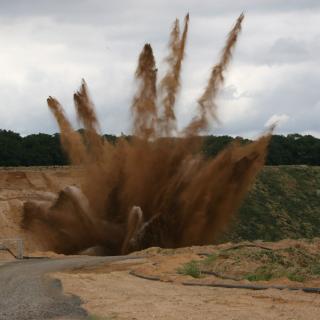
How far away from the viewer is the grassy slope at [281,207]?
58.5 m

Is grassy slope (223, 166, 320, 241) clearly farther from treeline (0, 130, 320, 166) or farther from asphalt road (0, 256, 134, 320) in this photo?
asphalt road (0, 256, 134, 320)

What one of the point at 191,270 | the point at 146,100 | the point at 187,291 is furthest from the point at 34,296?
the point at 146,100

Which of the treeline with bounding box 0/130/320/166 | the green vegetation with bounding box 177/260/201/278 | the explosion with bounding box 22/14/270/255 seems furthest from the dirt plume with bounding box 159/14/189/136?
the treeline with bounding box 0/130/320/166

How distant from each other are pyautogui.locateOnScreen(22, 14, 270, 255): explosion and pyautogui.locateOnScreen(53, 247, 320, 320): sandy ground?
50.1 feet

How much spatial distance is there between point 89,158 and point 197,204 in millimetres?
6760

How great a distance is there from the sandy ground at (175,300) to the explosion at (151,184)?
15.3 metres

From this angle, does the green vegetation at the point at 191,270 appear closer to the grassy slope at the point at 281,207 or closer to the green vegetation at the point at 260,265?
the green vegetation at the point at 260,265

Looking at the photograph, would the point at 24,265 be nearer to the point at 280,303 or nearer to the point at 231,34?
the point at 280,303

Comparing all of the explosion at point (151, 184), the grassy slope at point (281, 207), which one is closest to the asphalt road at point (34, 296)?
the explosion at point (151, 184)

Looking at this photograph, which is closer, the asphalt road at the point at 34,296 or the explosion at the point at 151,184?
the asphalt road at the point at 34,296

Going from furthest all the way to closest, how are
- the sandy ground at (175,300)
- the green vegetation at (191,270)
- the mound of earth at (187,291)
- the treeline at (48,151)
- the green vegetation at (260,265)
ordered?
the treeline at (48,151), the green vegetation at (191,270), the green vegetation at (260,265), the mound of earth at (187,291), the sandy ground at (175,300)

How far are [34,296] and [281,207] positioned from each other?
50807 mm

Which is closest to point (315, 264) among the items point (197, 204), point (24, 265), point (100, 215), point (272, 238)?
point (24, 265)

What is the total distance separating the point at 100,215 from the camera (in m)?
38.9
